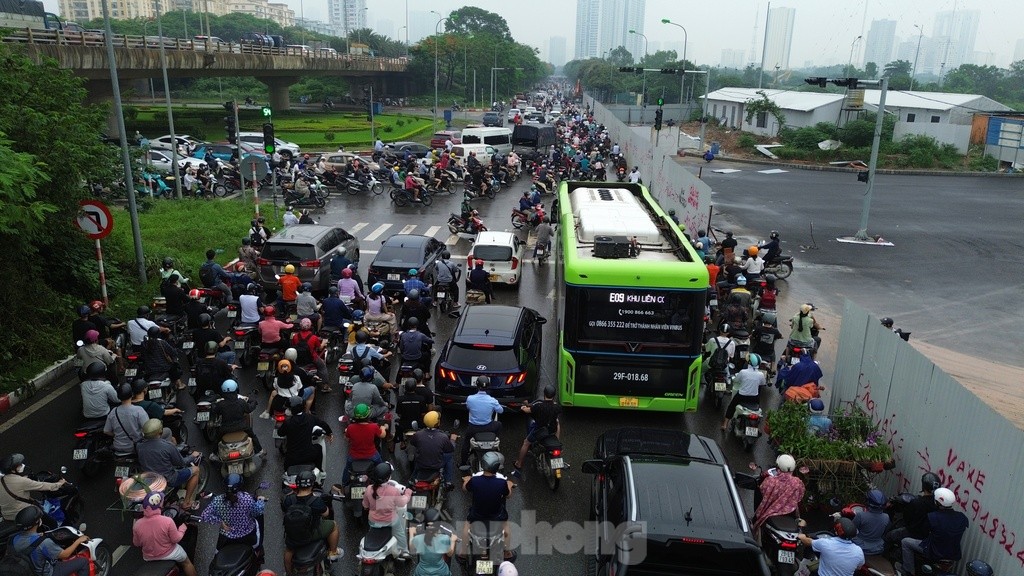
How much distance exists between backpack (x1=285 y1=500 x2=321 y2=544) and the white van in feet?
117

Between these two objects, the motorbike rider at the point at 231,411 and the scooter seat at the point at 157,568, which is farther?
the motorbike rider at the point at 231,411

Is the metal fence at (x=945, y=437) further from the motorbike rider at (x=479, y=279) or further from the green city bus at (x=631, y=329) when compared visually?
the motorbike rider at (x=479, y=279)

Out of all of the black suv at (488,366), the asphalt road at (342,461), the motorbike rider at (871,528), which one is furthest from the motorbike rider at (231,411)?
the motorbike rider at (871,528)

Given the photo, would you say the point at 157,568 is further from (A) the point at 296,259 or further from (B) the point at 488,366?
(A) the point at 296,259

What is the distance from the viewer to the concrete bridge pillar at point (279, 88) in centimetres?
7119

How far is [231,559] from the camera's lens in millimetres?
6652

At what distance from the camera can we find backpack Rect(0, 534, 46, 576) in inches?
237

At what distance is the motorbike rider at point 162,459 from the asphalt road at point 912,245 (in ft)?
46.9

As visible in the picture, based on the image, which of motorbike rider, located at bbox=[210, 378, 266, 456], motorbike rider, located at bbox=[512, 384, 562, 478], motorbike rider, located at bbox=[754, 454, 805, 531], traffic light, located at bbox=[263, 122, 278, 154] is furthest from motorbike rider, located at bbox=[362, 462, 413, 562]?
traffic light, located at bbox=[263, 122, 278, 154]

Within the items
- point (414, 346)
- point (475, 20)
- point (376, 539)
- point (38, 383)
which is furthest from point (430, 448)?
point (475, 20)

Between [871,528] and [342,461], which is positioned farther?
[342,461]

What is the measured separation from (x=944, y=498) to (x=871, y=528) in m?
0.72

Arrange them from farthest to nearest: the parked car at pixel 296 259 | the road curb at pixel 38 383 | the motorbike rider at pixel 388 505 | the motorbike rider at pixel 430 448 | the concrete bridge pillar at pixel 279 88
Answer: the concrete bridge pillar at pixel 279 88
the parked car at pixel 296 259
the road curb at pixel 38 383
the motorbike rider at pixel 430 448
the motorbike rider at pixel 388 505

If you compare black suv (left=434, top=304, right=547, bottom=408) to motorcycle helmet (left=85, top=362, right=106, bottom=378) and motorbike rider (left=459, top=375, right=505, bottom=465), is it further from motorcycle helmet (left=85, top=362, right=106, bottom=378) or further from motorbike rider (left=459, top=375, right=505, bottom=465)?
motorcycle helmet (left=85, top=362, right=106, bottom=378)
